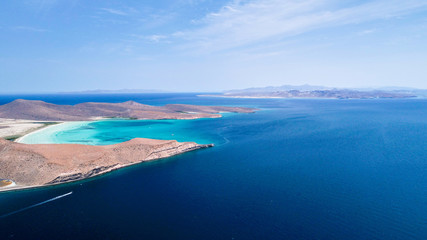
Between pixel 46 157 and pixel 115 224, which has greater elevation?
pixel 46 157

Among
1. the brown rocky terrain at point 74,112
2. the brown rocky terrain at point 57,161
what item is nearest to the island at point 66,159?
the brown rocky terrain at point 57,161

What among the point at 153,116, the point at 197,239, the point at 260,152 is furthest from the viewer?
the point at 153,116

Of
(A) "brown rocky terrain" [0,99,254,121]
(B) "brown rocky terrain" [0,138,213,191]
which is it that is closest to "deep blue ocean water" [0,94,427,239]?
(B) "brown rocky terrain" [0,138,213,191]

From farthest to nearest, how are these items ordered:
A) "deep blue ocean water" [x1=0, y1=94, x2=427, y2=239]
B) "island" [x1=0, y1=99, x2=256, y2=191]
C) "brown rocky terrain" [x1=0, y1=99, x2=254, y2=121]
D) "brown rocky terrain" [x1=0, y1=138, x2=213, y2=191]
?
"brown rocky terrain" [x1=0, y1=99, x2=254, y2=121] < "brown rocky terrain" [x1=0, y1=138, x2=213, y2=191] < "island" [x1=0, y1=99, x2=256, y2=191] < "deep blue ocean water" [x1=0, y1=94, x2=427, y2=239]

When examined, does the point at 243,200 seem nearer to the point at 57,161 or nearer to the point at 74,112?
the point at 57,161

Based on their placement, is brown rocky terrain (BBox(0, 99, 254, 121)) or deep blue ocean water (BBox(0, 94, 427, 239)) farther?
brown rocky terrain (BBox(0, 99, 254, 121))

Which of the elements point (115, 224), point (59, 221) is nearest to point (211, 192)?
point (115, 224)

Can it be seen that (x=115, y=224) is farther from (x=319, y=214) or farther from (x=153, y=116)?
(x=153, y=116)

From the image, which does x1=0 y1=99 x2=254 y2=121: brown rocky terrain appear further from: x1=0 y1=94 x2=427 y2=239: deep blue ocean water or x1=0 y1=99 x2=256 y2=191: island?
x1=0 y1=94 x2=427 y2=239: deep blue ocean water

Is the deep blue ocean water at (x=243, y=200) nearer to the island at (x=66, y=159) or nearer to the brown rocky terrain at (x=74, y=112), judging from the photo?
the island at (x=66, y=159)
